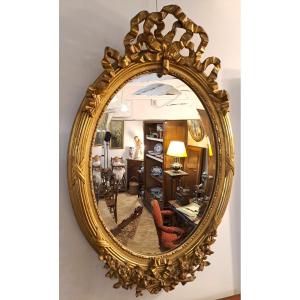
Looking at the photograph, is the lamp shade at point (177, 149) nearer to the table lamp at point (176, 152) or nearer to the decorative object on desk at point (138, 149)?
the table lamp at point (176, 152)

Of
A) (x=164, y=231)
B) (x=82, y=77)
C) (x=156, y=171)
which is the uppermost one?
(x=82, y=77)

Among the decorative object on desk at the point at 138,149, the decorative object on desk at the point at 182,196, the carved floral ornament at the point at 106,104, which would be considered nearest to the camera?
the carved floral ornament at the point at 106,104

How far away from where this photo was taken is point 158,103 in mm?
1200

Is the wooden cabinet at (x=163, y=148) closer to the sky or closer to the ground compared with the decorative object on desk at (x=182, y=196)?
closer to the sky

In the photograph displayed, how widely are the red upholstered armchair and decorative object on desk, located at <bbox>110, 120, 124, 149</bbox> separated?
28 cm

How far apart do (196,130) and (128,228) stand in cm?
49

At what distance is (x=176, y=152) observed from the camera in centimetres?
125

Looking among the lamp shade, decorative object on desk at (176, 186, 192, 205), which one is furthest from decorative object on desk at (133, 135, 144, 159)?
decorative object on desk at (176, 186, 192, 205)

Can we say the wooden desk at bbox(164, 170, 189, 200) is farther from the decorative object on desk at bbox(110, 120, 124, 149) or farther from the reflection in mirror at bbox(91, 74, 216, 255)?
the decorative object on desk at bbox(110, 120, 124, 149)

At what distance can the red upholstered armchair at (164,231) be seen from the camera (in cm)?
120

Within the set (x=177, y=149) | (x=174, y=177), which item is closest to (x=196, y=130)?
(x=177, y=149)

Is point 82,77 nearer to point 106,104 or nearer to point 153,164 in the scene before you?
point 106,104

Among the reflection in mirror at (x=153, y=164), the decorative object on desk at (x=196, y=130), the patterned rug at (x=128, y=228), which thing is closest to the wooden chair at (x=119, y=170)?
the reflection in mirror at (x=153, y=164)
